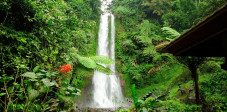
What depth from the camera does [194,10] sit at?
9867 mm

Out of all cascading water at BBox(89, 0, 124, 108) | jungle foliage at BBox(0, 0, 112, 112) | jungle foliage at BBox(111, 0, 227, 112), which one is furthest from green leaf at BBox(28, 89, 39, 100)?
cascading water at BBox(89, 0, 124, 108)

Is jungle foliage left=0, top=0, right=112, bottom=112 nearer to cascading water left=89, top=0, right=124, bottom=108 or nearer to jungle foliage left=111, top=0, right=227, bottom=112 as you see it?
jungle foliage left=111, top=0, right=227, bottom=112

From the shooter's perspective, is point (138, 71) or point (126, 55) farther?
point (126, 55)

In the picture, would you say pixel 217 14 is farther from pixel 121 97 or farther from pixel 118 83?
pixel 118 83

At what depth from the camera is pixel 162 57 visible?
6234 mm

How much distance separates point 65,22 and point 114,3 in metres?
15.4

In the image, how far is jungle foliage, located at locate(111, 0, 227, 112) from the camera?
178 inches

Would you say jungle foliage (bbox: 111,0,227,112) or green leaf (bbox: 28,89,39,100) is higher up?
jungle foliage (bbox: 111,0,227,112)

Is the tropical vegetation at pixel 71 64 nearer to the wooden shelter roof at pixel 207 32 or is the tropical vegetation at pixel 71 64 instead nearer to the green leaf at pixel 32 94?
the green leaf at pixel 32 94

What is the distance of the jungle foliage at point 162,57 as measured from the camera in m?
4.52

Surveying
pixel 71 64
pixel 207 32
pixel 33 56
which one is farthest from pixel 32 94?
pixel 71 64

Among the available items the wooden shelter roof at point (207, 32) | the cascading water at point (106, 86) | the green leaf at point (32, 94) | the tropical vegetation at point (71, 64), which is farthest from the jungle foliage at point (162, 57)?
the green leaf at point (32, 94)

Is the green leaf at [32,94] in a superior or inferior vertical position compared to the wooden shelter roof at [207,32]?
inferior

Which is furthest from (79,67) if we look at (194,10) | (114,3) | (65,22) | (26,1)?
(114,3)
